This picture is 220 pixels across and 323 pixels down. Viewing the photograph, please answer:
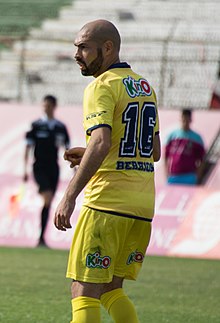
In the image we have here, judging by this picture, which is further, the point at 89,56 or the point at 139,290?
the point at 139,290

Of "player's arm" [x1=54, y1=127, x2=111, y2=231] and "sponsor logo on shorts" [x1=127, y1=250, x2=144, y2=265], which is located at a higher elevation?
"player's arm" [x1=54, y1=127, x2=111, y2=231]

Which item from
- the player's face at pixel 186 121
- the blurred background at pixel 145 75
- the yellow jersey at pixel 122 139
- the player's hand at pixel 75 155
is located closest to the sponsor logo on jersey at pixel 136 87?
the yellow jersey at pixel 122 139

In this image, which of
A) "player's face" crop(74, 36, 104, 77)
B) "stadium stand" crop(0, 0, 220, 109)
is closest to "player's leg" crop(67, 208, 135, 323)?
"player's face" crop(74, 36, 104, 77)

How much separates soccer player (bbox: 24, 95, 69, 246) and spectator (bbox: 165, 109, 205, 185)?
1805 mm

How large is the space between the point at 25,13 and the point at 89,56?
22116 mm

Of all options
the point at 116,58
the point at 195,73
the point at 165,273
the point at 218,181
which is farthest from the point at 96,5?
the point at 116,58

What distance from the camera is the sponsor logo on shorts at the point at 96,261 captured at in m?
5.70

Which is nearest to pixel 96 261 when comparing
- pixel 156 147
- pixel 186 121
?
pixel 156 147

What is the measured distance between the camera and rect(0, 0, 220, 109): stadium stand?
829 inches

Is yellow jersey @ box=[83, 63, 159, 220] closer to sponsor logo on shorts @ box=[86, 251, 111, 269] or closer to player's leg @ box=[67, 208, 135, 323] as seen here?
player's leg @ box=[67, 208, 135, 323]

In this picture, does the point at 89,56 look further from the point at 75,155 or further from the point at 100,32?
the point at 75,155

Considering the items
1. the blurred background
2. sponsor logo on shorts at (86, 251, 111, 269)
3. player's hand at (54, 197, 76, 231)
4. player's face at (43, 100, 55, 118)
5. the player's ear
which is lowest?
the blurred background

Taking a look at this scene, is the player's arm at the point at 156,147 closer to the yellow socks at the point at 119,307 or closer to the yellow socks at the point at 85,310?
the yellow socks at the point at 119,307

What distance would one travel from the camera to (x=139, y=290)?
10.4m
